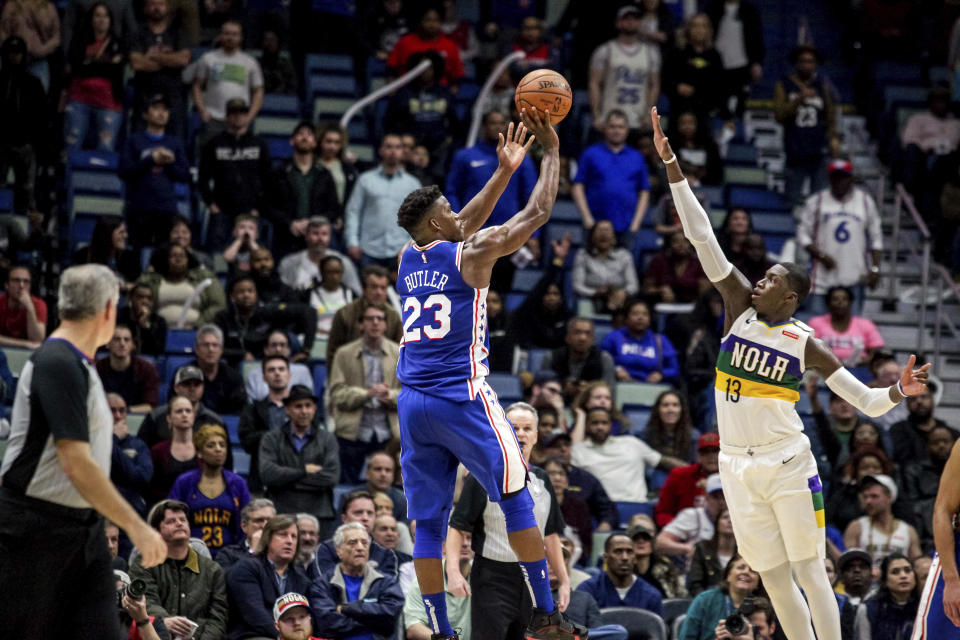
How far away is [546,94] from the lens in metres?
7.93

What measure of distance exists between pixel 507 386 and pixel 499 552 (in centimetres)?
449

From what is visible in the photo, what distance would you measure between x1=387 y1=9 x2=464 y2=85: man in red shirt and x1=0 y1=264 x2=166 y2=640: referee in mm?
10934

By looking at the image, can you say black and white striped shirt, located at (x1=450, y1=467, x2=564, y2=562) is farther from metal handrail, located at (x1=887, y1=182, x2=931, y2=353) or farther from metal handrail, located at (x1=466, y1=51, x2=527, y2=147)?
metal handrail, located at (x1=887, y1=182, x2=931, y2=353)

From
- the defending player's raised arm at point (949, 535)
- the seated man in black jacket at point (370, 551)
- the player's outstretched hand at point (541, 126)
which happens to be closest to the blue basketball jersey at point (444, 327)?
the player's outstretched hand at point (541, 126)

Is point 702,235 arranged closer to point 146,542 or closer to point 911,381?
point 911,381

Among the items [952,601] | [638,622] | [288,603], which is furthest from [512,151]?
[638,622]

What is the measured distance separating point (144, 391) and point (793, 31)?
11.8 meters

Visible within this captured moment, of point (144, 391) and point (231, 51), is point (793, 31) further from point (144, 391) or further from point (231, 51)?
point (144, 391)

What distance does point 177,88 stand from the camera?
15.9 meters

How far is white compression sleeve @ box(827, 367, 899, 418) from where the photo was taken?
7.94 metres

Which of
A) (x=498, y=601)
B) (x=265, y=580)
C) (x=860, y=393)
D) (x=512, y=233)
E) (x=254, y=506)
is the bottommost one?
(x=265, y=580)

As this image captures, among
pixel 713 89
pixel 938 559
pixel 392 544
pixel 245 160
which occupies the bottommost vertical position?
pixel 392 544

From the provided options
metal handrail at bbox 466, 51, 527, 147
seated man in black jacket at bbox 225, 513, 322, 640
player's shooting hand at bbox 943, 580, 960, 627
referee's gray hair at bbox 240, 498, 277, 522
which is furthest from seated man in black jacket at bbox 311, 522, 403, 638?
metal handrail at bbox 466, 51, 527, 147

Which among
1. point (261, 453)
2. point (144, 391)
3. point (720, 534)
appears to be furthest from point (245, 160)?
point (720, 534)
